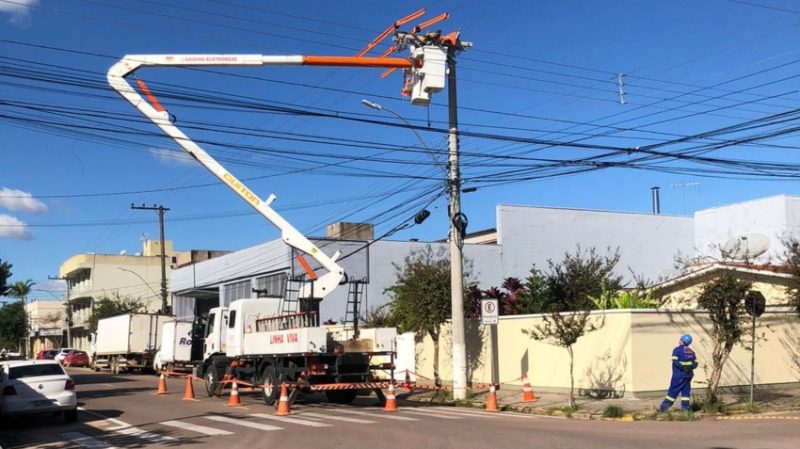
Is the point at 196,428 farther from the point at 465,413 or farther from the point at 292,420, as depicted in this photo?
the point at 465,413

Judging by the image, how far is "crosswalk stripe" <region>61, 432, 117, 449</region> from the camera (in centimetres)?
1255

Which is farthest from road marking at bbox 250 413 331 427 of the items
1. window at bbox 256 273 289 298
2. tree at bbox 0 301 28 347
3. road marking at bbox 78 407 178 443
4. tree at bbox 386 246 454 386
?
tree at bbox 0 301 28 347

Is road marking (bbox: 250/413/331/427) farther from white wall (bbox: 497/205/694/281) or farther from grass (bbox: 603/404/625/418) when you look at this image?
white wall (bbox: 497/205/694/281)

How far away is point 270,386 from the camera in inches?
770

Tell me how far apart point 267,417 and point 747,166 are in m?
13.8

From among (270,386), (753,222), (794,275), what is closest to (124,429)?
(270,386)

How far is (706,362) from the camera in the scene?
1997 cm

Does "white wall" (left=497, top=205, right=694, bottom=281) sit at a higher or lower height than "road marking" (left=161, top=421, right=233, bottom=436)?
higher

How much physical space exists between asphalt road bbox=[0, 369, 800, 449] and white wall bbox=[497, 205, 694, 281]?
21.5 metres

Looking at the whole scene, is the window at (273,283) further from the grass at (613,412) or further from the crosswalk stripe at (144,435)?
the grass at (613,412)

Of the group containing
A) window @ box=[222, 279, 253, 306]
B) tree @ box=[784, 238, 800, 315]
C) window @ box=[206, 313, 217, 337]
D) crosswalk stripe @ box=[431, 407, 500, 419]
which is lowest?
crosswalk stripe @ box=[431, 407, 500, 419]

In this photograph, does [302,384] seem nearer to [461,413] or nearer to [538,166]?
[461,413]

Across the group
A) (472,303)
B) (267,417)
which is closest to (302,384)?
(267,417)

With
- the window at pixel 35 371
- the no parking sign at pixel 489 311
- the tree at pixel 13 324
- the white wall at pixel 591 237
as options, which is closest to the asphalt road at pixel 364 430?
the window at pixel 35 371
